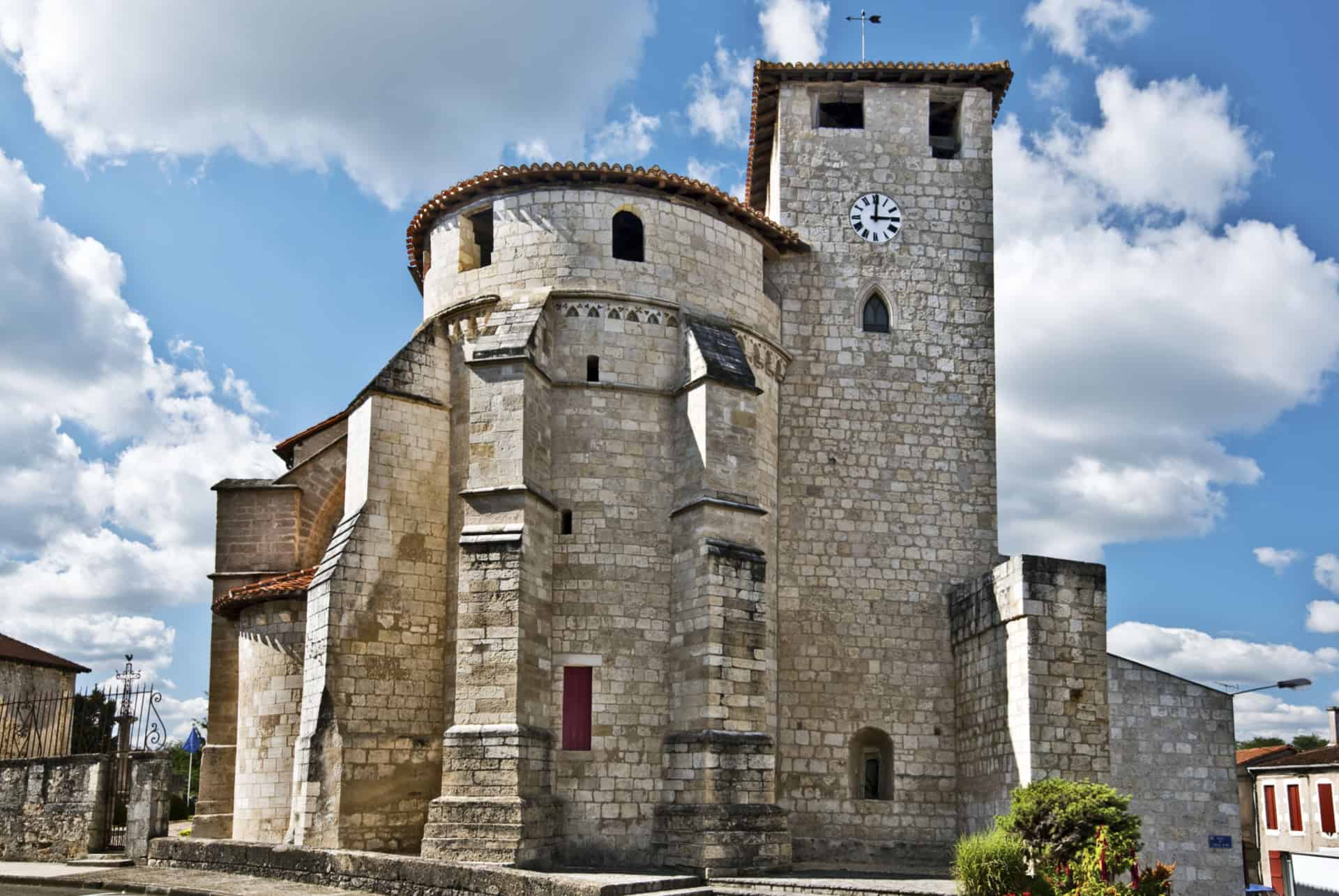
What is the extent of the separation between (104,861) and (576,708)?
7707 mm

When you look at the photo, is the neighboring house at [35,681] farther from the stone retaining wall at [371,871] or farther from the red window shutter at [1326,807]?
the red window shutter at [1326,807]

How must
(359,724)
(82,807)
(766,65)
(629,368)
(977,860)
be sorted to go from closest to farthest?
(977,860)
(359,724)
(629,368)
(82,807)
(766,65)

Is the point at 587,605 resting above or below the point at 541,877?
above

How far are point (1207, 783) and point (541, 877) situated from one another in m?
11.1

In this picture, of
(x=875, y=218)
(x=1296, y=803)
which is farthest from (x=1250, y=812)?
(x=875, y=218)

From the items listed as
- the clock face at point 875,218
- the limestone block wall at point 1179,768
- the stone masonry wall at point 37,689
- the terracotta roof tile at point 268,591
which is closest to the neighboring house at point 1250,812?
the limestone block wall at point 1179,768

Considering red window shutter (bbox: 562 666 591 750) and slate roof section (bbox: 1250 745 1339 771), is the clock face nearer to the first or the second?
red window shutter (bbox: 562 666 591 750)

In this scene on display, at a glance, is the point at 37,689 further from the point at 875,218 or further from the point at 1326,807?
the point at 1326,807

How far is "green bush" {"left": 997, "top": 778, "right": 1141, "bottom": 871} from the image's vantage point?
45.3 ft

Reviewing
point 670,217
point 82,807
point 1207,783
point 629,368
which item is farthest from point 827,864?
point 82,807

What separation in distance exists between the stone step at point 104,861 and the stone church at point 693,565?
1.47m

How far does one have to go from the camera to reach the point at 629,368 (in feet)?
60.7

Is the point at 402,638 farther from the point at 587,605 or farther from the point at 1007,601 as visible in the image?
the point at 1007,601

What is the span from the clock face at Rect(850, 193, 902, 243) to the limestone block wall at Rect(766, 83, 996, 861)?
167 millimetres
